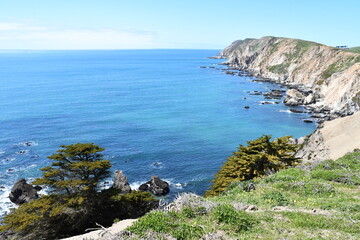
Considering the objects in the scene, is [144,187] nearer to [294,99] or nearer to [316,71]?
[294,99]

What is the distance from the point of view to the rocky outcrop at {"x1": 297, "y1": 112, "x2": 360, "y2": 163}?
46.2m

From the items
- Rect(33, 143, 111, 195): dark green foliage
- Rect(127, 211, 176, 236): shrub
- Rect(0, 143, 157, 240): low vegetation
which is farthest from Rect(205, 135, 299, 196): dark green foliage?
Rect(127, 211, 176, 236): shrub

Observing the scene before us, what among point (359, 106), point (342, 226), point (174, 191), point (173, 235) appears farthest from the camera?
point (359, 106)

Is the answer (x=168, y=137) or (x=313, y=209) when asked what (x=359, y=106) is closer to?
(x=168, y=137)

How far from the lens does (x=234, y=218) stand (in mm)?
11797

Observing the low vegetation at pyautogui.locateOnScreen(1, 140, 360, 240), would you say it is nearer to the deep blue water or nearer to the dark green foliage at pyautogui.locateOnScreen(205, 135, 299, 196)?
the dark green foliage at pyautogui.locateOnScreen(205, 135, 299, 196)

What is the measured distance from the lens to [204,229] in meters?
10.9

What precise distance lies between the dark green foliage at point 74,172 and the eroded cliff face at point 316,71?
7743 centimetres

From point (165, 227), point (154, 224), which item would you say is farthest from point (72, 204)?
point (165, 227)

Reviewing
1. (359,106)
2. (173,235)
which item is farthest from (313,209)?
(359,106)

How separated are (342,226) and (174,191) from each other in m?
34.7

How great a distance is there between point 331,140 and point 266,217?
43927 millimetres

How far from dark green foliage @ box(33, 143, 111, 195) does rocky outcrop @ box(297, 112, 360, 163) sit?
3343 cm

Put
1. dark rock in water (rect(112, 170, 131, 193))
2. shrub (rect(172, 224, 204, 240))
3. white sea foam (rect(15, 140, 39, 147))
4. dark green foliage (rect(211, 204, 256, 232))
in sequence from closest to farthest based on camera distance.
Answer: shrub (rect(172, 224, 204, 240))
dark green foliage (rect(211, 204, 256, 232))
dark rock in water (rect(112, 170, 131, 193))
white sea foam (rect(15, 140, 39, 147))
